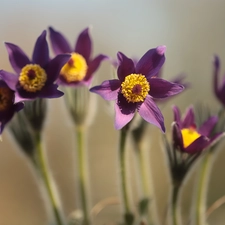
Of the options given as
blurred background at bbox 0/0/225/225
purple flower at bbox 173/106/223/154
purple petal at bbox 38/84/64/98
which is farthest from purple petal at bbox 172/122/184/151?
blurred background at bbox 0/0/225/225

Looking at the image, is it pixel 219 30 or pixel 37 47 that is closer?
pixel 37 47

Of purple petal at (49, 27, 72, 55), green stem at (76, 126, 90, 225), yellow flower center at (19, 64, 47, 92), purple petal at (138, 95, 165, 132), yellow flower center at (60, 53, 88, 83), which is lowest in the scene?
green stem at (76, 126, 90, 225)

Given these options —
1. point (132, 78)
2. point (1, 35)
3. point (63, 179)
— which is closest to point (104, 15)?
point (1, 35)

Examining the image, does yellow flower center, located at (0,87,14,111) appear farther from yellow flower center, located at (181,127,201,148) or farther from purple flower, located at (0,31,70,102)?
yellow flower center, located at (181,127,201,148)

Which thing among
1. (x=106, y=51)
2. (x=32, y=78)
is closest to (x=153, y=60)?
(x=32, y=78)

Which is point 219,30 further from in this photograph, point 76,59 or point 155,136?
point 76,59
